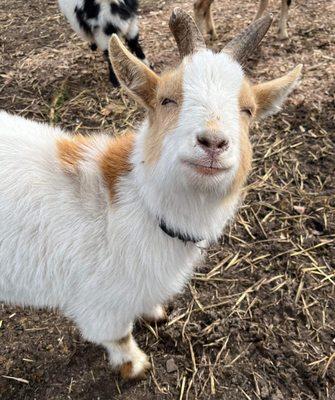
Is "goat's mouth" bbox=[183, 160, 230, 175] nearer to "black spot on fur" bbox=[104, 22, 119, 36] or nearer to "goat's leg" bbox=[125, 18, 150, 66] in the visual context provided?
"black spot on fur" bbox=[104, 22, 119, 36]

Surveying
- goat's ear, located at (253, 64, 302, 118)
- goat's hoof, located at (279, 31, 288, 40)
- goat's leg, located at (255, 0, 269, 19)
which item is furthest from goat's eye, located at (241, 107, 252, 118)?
goat's leg, located at (255, 0, 269, 19)

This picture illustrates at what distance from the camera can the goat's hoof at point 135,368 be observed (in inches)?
111

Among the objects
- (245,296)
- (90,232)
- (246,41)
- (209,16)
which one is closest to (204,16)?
(209,16)

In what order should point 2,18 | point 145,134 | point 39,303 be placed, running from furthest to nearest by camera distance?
point 2,18, point 39,303, point 145,134

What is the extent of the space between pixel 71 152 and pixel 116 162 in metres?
0.28

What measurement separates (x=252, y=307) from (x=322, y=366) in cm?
61

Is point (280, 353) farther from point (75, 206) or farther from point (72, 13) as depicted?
point (72, 13)

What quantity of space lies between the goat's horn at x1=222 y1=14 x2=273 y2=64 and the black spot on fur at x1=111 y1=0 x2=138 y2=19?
2.80 m

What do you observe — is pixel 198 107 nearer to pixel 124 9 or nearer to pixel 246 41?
pixel 246 41

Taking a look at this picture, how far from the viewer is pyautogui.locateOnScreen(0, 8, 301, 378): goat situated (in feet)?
6.57

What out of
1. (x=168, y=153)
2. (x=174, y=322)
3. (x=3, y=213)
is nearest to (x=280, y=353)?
(x=174, y=322)

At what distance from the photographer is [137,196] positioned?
2227 millimetres

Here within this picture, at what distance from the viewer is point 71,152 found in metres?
2.40

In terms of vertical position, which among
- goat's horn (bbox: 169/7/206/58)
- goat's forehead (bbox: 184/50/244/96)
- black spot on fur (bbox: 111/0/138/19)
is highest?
goat's horn (bbox: 169/7/206/58)
